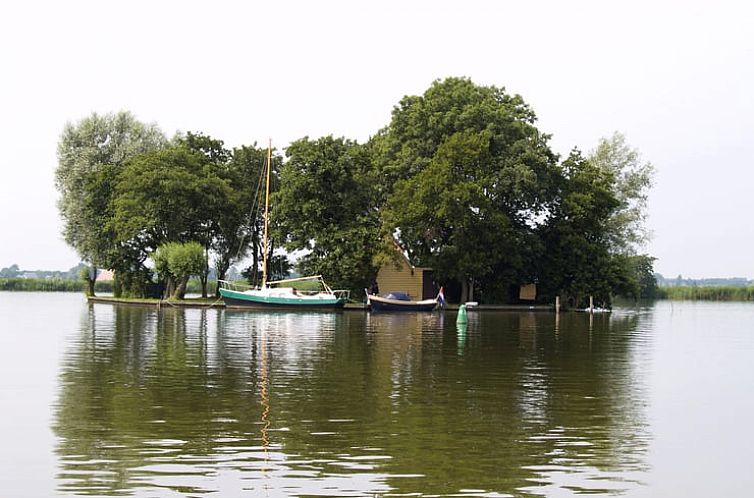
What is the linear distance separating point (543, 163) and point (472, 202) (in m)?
7.76

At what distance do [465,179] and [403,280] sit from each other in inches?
424

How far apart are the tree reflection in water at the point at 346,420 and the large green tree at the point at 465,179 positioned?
3840cm

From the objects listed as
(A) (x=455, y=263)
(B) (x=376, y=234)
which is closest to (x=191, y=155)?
(B) (x=376, y=234)

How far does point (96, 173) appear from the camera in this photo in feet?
278

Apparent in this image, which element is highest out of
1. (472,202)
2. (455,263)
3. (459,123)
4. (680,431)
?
(459,123)

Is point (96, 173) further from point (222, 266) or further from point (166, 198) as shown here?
point (222, 266)

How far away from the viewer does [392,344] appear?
36562 millimetres

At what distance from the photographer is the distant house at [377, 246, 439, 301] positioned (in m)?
79.0

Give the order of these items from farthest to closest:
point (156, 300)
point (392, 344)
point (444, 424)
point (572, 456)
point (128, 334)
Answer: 1. point (156, 300)
2. point (128, 334)
3. point (392, 344)
4. point (444, 424)
5. point (572, 456)

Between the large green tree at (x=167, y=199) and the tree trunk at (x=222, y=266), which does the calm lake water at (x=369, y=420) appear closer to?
the large green tree at (x=167, y=199)

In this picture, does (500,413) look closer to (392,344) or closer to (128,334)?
(392,344)

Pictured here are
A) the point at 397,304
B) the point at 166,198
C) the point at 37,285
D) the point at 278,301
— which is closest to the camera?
the point at 397,304

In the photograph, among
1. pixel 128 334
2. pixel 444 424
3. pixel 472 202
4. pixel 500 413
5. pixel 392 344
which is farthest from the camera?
pixel 472 202

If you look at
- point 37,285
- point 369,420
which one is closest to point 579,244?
point 369,420
